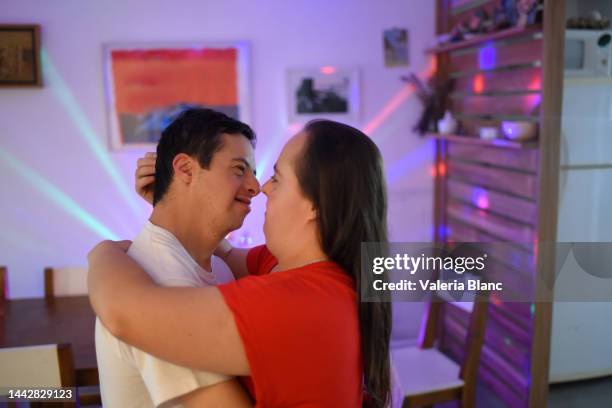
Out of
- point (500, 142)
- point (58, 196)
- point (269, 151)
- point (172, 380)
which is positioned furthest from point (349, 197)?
point (58, 196)

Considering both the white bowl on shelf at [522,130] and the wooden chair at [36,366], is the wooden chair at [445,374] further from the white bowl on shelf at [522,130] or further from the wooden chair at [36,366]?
the wooden chair at [36,366]

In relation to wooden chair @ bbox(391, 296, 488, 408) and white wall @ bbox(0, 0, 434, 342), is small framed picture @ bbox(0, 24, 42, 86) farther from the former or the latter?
wooden chair @ bbox(391, 296, 488, 408)

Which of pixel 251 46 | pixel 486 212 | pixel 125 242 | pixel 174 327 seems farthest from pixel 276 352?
pixel 251 46

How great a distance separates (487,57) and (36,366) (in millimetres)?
2550

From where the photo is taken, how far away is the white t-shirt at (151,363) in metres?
0.90

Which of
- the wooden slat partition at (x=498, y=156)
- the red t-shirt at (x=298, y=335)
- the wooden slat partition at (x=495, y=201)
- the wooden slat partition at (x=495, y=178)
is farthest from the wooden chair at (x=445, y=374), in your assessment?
the red t-shirt at (x=298, y=335)

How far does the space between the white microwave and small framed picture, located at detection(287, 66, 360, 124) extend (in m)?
1.29

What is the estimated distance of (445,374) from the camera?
228 cm

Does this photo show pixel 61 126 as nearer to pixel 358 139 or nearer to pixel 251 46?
pixel 251 46

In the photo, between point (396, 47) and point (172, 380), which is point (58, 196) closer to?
point (396, 47)

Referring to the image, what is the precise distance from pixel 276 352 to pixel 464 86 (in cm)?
268

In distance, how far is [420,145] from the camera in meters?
3.45

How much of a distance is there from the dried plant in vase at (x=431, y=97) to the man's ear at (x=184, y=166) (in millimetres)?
2403

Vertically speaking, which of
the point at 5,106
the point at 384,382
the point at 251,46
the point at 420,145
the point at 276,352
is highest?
the point at 251,46
